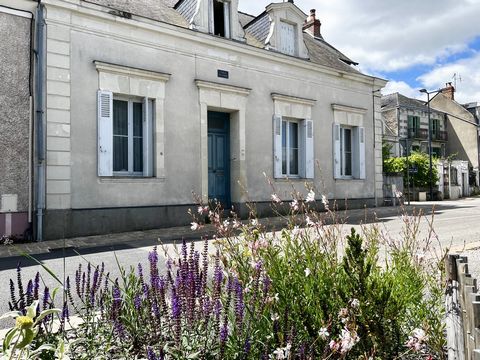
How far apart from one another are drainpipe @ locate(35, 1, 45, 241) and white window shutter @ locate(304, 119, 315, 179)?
7938 mm

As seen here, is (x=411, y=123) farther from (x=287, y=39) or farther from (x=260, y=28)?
(x=260, y=28)

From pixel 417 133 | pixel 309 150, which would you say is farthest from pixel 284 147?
pixel 417 133

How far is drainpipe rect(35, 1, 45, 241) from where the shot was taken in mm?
8436

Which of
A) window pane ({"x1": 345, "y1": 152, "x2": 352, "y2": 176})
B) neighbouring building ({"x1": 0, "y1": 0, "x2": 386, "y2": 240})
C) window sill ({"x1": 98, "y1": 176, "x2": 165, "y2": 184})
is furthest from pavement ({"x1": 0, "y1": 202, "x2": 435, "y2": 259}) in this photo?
window pane ({"x1": 345, "y1": 152, "x2": 352, "y2": 176})

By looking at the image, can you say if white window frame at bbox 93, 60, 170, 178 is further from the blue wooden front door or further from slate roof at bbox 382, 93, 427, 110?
slate roof at bbox 382, 93, 427, 110

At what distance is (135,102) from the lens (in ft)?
33.6

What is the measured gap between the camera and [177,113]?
1056cm

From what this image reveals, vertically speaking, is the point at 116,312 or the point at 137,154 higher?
the point at 137,154

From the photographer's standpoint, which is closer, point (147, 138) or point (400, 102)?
point (147, 138)

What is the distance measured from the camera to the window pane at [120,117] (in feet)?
32.4

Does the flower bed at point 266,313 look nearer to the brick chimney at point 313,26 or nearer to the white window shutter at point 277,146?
the white window shutter at point 277,146

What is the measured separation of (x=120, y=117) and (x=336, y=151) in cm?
756

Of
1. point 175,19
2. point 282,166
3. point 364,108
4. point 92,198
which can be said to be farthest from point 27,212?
point 364,108

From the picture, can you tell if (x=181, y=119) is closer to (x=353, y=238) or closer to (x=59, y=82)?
(x=59, y=82)
